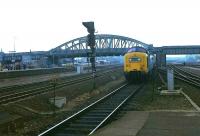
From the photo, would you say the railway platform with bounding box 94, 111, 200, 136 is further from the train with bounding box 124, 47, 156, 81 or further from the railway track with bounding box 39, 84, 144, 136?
the train with bounding box 124, 47, 156, 81

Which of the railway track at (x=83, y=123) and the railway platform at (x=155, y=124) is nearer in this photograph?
the railway platform at (x=155, y=124)

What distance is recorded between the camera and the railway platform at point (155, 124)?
12.1 meters

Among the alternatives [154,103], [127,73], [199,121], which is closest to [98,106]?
[154,103]

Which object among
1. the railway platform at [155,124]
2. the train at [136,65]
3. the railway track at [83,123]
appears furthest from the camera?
the train at [136,65]

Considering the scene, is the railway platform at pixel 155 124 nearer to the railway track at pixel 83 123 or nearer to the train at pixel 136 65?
the railway track at pixel 83 123

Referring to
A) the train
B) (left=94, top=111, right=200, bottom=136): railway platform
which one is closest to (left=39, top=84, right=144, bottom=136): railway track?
(left=94, top=111, right=200, bottom=136): railway platform

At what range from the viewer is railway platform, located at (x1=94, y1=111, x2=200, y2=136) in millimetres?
12070

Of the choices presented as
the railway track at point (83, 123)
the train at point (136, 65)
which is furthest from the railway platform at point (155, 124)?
the train at point (136, 65)

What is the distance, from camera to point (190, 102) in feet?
65.3

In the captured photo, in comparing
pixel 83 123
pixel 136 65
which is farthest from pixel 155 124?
pixel 136 65

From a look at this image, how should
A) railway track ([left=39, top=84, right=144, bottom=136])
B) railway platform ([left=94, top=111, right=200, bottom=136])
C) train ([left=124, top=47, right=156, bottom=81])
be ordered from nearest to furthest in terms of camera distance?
1. railway platform ([left=94, top=111, right=200, bottom=136])
2. railway track ([left=39, top=84, right=144, bottom=136])
3. train ([left=124, top=47, right=156, bottom=81])

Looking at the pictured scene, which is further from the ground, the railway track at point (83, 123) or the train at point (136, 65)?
the train at point (136, 65)

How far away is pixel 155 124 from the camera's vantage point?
13578mm

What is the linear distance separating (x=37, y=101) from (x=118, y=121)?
9119 millimetres
